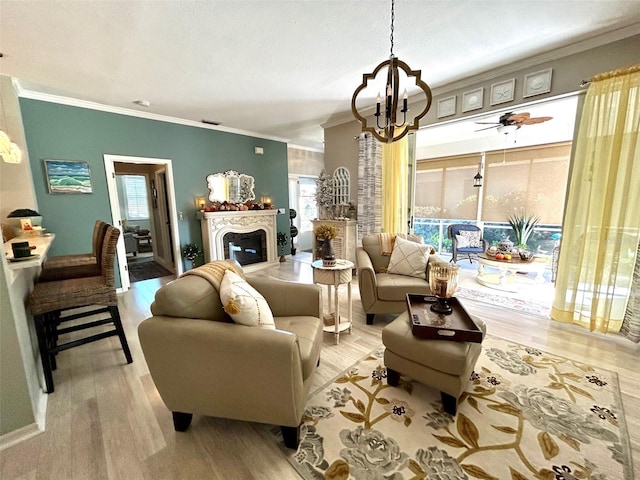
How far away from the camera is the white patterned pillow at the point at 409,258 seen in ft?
9.50

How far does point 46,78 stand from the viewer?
2832mm

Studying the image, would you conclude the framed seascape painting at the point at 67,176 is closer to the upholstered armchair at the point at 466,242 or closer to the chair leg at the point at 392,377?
the chair leg at the point at 392,377

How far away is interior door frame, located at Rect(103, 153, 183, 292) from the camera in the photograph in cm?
381

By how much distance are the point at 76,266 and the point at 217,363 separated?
7.89ft

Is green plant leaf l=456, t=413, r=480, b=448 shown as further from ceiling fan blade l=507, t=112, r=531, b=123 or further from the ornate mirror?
the ornate mirror

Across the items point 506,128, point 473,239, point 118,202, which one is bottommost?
point 473,239

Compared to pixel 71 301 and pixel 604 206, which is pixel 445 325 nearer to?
pixel 604 206

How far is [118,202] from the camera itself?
3.84 m

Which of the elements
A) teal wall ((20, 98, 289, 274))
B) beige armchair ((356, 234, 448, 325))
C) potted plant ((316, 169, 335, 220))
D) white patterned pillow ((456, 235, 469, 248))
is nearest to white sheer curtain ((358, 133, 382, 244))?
potted plant ((316, 169, 335, 220))

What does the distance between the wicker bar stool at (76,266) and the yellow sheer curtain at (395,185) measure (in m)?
3.55

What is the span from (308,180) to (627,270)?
5.96 metres

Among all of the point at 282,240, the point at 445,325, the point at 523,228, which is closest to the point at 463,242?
the point at 523,228

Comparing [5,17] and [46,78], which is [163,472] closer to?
[5,17]

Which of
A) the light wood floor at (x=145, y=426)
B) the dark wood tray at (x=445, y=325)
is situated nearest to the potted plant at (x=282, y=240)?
the light wood floor at (x=145, y=426)
